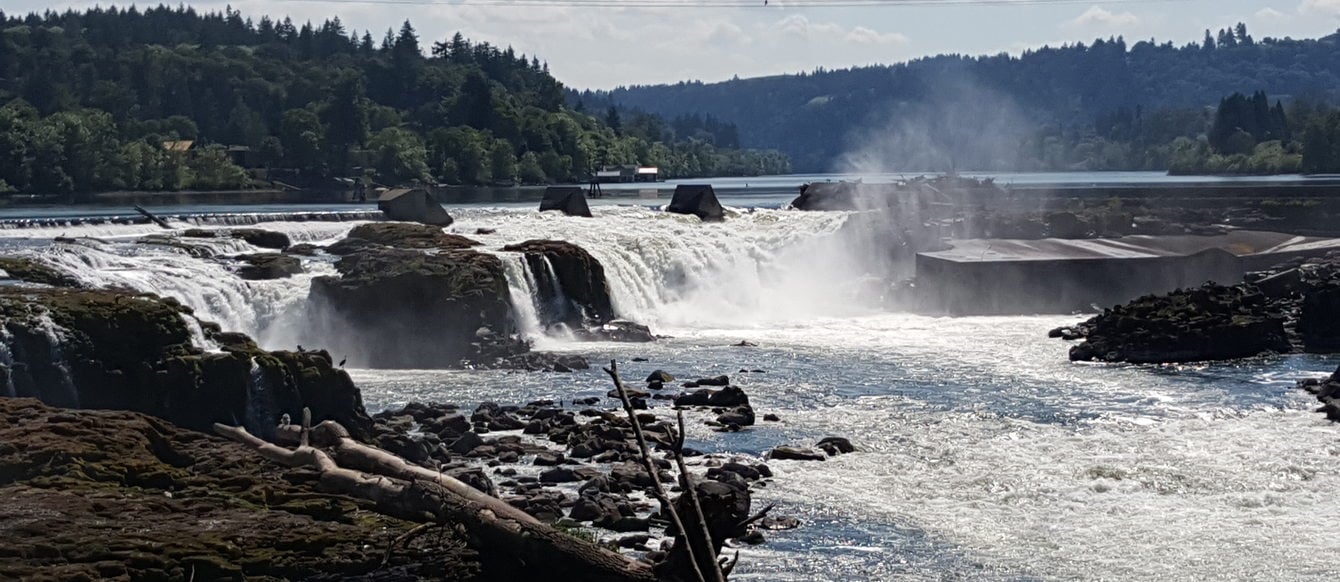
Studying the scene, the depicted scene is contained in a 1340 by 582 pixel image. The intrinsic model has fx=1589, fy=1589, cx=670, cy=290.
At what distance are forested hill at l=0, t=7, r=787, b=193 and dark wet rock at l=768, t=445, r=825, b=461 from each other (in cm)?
7439

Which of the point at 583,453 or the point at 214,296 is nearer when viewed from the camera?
the point at 583,453

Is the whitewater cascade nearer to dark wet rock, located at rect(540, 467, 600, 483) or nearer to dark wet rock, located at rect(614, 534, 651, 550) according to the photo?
dark wet rock, located at rect(540, 467, 600, 483)

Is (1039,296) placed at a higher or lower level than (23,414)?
lower

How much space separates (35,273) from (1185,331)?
25.2 meters

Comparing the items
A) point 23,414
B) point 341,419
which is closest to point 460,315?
point 341,419

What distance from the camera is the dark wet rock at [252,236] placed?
4078cm

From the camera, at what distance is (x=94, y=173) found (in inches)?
3812

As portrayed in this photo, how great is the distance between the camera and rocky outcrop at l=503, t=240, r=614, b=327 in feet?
136

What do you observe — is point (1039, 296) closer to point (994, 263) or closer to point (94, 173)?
point (994, 263)

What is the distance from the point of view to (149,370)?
23234mm

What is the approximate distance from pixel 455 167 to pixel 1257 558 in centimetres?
11293

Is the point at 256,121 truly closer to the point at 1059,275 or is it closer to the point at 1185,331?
the point at 1059,275

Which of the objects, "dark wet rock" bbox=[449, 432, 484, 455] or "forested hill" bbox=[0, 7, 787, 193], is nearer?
"dark wet rock" bbox=[449, 432, 484, 455]

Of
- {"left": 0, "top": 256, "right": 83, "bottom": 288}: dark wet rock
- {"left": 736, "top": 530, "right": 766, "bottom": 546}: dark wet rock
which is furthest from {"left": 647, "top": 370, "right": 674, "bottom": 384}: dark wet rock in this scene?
{"left": 736, "top": 530, "right": 766, "bottom": 546}: dark wet rock
